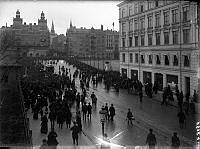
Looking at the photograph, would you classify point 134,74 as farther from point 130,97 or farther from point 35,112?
point 35,112

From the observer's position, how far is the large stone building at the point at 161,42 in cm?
2602

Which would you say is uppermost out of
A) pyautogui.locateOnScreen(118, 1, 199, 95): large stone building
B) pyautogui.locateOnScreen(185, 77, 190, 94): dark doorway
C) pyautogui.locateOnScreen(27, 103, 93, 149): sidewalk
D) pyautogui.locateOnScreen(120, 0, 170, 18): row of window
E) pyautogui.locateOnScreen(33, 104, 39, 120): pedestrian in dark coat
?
pyautogui.locateOnScreen(120, 0, 170, 18): row of window

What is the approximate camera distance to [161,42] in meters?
31.8

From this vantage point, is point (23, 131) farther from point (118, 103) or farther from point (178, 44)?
point (178, 44)

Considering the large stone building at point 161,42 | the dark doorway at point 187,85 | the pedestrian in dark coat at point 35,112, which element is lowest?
the pedestrian in dark coat at point 35,112

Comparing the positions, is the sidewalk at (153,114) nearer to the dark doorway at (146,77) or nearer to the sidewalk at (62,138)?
the sidewalk at (62,138)

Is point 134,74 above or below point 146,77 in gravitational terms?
above

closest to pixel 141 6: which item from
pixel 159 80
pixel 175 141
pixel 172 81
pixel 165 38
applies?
pixel 165 38

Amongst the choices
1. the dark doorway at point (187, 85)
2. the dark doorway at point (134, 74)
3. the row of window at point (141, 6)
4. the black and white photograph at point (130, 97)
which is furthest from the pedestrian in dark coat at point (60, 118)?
the dark doorway at point (134, 74)

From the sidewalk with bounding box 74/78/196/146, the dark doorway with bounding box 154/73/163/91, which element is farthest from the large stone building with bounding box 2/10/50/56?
the sidewalk with bounding box 74/78/196/146

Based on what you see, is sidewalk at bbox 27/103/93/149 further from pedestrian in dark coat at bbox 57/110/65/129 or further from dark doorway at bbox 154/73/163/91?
dark doorway at bbox 154/73/163/91

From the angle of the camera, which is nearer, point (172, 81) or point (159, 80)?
point (172, 81)

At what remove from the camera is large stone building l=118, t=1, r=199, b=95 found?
85.4 ft

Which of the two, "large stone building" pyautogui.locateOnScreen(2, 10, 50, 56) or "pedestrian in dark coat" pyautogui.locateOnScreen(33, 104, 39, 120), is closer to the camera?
"pedestrian in dark coat" pyautogui.locateOnScreen(33, 104, 39, 120)
